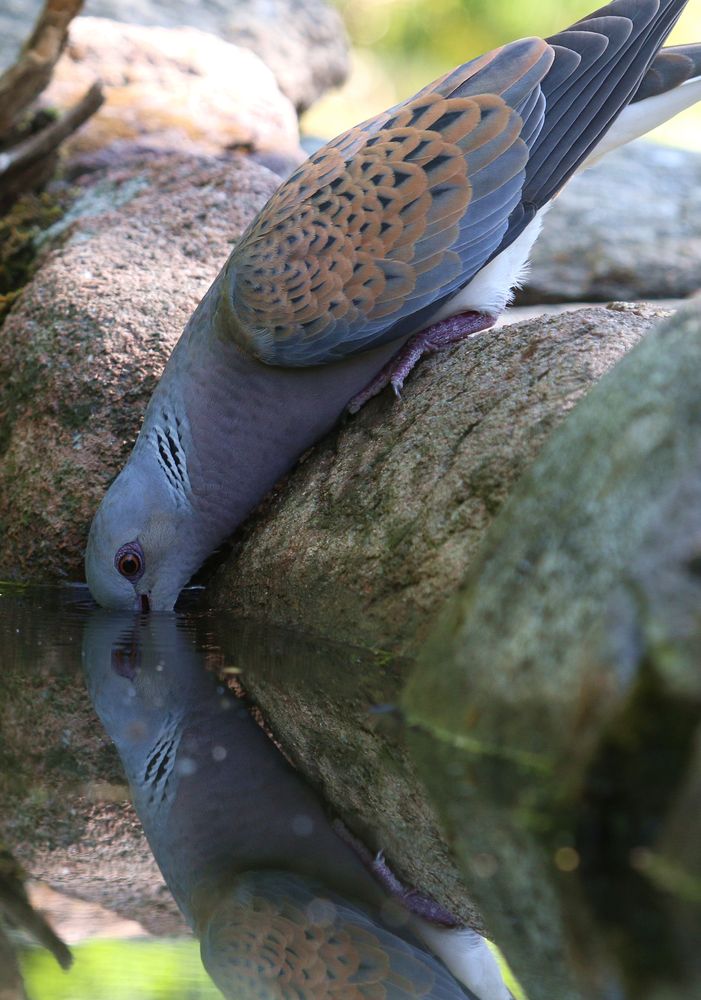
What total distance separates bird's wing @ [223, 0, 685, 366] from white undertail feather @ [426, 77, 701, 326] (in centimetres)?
→ 14

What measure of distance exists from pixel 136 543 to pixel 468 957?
2.70m

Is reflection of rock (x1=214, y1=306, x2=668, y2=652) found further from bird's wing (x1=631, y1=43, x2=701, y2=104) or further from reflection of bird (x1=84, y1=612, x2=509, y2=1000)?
bird's wing (x1=631, y1=43, x2=701, y2=104)

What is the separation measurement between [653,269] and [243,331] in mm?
5703

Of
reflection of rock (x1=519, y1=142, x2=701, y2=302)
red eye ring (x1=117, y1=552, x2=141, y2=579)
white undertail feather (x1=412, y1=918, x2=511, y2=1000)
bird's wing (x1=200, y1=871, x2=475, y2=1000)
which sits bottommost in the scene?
reflection of rock (x1=519, y1=142, x2=701, y2=302)

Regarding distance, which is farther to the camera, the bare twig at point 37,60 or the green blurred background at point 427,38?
the green blurred background at point 427,38

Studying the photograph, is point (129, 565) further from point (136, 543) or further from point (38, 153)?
point (38, 153)

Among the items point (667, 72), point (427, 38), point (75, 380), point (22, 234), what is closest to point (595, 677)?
point (75, 380)

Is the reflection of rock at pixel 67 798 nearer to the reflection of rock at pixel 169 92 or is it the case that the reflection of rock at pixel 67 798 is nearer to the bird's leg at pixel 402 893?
the bird's leg at pixel 402 893

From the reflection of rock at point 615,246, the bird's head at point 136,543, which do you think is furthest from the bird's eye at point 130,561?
the reflection of rock at point 615,246

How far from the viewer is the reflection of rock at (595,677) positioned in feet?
5.69

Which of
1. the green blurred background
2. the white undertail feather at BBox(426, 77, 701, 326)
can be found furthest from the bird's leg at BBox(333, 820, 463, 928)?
the green blurred background

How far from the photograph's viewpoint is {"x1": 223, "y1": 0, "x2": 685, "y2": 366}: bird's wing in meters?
3.91

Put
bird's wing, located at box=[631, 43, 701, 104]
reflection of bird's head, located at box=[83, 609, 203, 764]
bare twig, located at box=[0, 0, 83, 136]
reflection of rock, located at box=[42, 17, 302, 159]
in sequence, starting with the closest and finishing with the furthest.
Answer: reflection of bird's head, located at box=[83, 609, 203, 764] < bird's wing, located at box=[631, 43, 701, 104] < bare twig, located at box=[0, 0, 83, 136] < reflection of rock, located at box=[42, 17, 302, 159]

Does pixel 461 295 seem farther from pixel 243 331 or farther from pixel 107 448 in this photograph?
pixel 107 448
